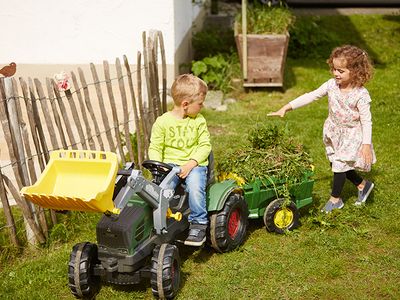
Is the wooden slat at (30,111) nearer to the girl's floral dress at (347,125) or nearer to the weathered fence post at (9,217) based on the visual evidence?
the weathered fence post at (9,217)

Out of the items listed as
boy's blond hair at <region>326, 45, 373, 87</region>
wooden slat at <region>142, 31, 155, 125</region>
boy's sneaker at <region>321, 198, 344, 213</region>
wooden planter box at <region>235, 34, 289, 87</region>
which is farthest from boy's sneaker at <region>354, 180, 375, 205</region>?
wooden planter box at <region>235, 34, 289, 87</region>

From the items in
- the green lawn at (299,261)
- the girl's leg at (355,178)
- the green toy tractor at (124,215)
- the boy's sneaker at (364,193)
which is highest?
→ the green toy tractor at (124,215)

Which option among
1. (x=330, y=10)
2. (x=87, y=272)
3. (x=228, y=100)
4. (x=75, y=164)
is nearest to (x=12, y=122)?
(x=75, y=164)

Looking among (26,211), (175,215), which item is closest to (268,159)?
(175,215)

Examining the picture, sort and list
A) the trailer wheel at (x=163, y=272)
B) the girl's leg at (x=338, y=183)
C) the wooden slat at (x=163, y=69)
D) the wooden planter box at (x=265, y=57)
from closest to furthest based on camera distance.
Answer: the trailer wheel at (x=163, y=272) < the girl's leg at (x=338, y=183) < the wooden slat at (x=163, y=69) < the wooden planter box at (x=265, y=57)

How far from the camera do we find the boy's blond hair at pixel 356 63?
16.6 ft

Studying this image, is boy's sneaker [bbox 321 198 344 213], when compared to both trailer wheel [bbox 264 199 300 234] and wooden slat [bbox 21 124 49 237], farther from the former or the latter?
wooden slat [bbox 21 124 49 237]

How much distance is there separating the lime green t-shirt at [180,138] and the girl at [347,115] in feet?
2.57

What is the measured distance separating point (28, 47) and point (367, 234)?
6.33 meters

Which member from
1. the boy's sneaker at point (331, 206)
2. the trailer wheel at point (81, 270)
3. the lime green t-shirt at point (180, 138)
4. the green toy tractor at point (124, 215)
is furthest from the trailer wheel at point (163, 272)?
the boy's sneaker at point (331, 206)

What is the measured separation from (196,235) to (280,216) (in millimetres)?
913

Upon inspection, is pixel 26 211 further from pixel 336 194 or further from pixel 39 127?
pixel 336 194

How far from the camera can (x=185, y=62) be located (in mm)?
10234

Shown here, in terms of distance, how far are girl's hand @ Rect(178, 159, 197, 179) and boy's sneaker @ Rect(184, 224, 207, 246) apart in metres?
0.41
